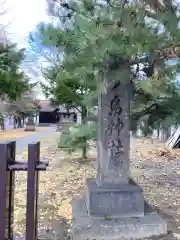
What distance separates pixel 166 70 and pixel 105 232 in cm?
199

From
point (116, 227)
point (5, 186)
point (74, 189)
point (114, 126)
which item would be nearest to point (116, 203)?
point (116, 227)

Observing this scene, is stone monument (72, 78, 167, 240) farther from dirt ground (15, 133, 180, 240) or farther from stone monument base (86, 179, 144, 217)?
dirt ground (15, 133, 180, 240)

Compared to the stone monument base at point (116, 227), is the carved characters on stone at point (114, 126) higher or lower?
higher

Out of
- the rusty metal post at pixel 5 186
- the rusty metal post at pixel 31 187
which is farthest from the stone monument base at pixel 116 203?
the rusty metal post at pixel 5 186

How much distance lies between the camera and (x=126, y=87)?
14.7 feet

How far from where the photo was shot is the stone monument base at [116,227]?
3.85 m

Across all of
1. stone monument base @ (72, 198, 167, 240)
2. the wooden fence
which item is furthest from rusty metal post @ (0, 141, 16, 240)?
stone monument base @ (72, 198, 167, 240)

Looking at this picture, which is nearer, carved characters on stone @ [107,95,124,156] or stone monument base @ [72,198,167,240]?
stone monument base @ [72,198,167,240]

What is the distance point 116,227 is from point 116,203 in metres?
0.39

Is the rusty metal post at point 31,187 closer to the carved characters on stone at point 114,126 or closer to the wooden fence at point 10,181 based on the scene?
the wooden fence at point 10,181

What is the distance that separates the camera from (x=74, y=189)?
6438 mm

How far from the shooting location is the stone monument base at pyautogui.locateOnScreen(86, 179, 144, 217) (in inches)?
169

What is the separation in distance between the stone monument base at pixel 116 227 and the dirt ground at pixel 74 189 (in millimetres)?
151

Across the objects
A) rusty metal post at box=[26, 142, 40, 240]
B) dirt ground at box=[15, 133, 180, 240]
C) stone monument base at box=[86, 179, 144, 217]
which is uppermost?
rusty metal post at box=[26, 142, 40, 240]
